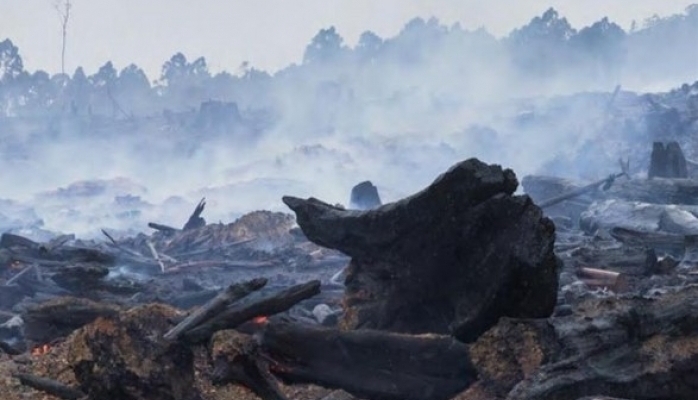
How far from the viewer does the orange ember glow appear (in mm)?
5376

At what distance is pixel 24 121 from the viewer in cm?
5422

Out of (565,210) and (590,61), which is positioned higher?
(590,61)

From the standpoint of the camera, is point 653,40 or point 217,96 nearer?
point 653,40

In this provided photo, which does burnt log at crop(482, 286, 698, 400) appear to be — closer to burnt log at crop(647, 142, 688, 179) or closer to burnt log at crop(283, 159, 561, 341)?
burnt log at crop(283, 159, 561, 341)

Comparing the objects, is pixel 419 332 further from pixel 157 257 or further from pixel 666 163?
pixel 666 163

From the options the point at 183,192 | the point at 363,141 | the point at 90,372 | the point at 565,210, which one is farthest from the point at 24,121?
the point at 90,372

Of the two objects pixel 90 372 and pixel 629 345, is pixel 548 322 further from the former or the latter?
pixel 90 372

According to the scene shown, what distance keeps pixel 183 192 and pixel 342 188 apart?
10.0 metres

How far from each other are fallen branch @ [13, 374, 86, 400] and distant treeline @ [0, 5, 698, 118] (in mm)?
42274

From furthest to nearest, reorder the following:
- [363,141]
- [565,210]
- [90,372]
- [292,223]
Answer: [363,141], [292,223], [565,210], [90,372]

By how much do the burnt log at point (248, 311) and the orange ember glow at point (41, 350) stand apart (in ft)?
5.06

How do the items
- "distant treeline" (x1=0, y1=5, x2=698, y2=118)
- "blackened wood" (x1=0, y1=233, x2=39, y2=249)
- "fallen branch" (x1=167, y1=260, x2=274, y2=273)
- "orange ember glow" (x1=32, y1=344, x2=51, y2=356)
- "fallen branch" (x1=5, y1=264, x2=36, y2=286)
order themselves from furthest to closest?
1. "distant treeline" (x1=0, y1=5, x2=698, y2=118)
2. "fallen branch" (x1=167, y1=260, x2=274, y2=273)
3. "blackened wood" (x1=0, y1=233, x2=39, y2=249)
4. "fallen branch" (x1=5, y1=264, x2=36, y2=286)
5. "orange ember glow" (x1=32, y1=344, x2=51, y2=356)

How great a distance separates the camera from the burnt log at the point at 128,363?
14.1 feet

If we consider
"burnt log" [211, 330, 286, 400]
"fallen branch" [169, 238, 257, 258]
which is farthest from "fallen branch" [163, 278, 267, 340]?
"fallen branch" [169, 238, 257, 258]
